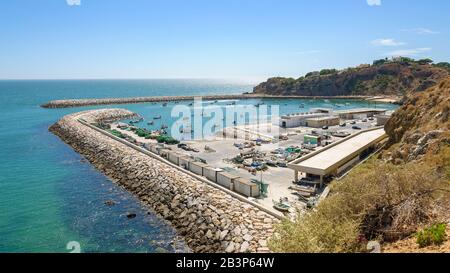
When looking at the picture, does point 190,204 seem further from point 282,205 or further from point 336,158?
point 336,158

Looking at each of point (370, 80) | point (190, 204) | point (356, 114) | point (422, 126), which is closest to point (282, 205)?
point (190, 204)

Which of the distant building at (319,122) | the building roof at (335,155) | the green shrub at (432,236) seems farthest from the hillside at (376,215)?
the distant building at (319,122)

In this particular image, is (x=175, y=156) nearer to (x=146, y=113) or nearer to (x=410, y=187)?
(x=410, y=187)

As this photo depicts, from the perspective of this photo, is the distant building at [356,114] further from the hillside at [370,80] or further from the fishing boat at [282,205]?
the hillside at [370,80]

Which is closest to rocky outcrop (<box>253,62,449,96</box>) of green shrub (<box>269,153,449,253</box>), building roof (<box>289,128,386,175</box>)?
building roof (<box>289,128,386,175</box>)

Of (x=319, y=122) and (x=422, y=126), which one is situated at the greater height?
(x=422, y=126)

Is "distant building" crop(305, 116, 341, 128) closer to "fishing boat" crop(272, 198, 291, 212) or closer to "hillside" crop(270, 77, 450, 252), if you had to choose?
"fishing boat" crop(272, 198, 291, 212)
